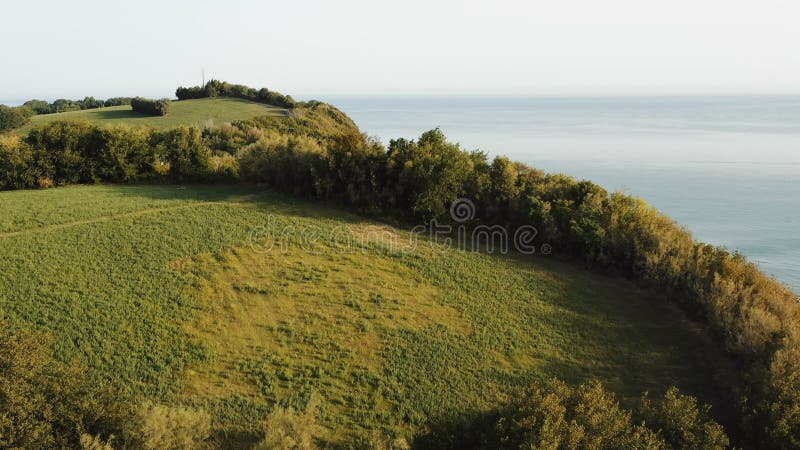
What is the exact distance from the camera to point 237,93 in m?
87.6

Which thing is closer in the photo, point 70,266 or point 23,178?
point 70,266

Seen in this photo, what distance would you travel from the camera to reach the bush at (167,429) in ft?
42.9

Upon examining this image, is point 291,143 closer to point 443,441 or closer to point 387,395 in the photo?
point 387,395

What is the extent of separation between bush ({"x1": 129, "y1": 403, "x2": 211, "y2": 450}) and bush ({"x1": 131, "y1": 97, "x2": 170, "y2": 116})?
60638 millimetres

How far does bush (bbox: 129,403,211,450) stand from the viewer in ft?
42.9

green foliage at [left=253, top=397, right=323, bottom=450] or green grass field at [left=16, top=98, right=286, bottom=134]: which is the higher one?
green grass field at [left=16, top=98, right=286, bottom=134]

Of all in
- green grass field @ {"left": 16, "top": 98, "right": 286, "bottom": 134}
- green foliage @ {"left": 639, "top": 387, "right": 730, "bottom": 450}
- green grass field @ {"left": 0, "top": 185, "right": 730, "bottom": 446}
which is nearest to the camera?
green foliage @ {"left": 639, "top": 387, "right": 730, "bottom": 450}

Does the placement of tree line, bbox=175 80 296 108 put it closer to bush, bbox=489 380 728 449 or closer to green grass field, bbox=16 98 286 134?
green grass field, bbox=16 98 286 134

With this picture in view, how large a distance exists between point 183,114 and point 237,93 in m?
21.2

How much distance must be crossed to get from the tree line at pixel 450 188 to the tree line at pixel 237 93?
2055 inches

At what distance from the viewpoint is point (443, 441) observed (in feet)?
50.6

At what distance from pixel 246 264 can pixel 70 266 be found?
25.8 feet

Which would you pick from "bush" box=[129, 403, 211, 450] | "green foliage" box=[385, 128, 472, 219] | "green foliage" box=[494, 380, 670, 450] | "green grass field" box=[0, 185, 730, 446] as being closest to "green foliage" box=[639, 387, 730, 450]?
"green foliage" box=[494, 380, 670, 450]

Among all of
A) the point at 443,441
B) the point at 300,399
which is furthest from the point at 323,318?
the point at 443,441
